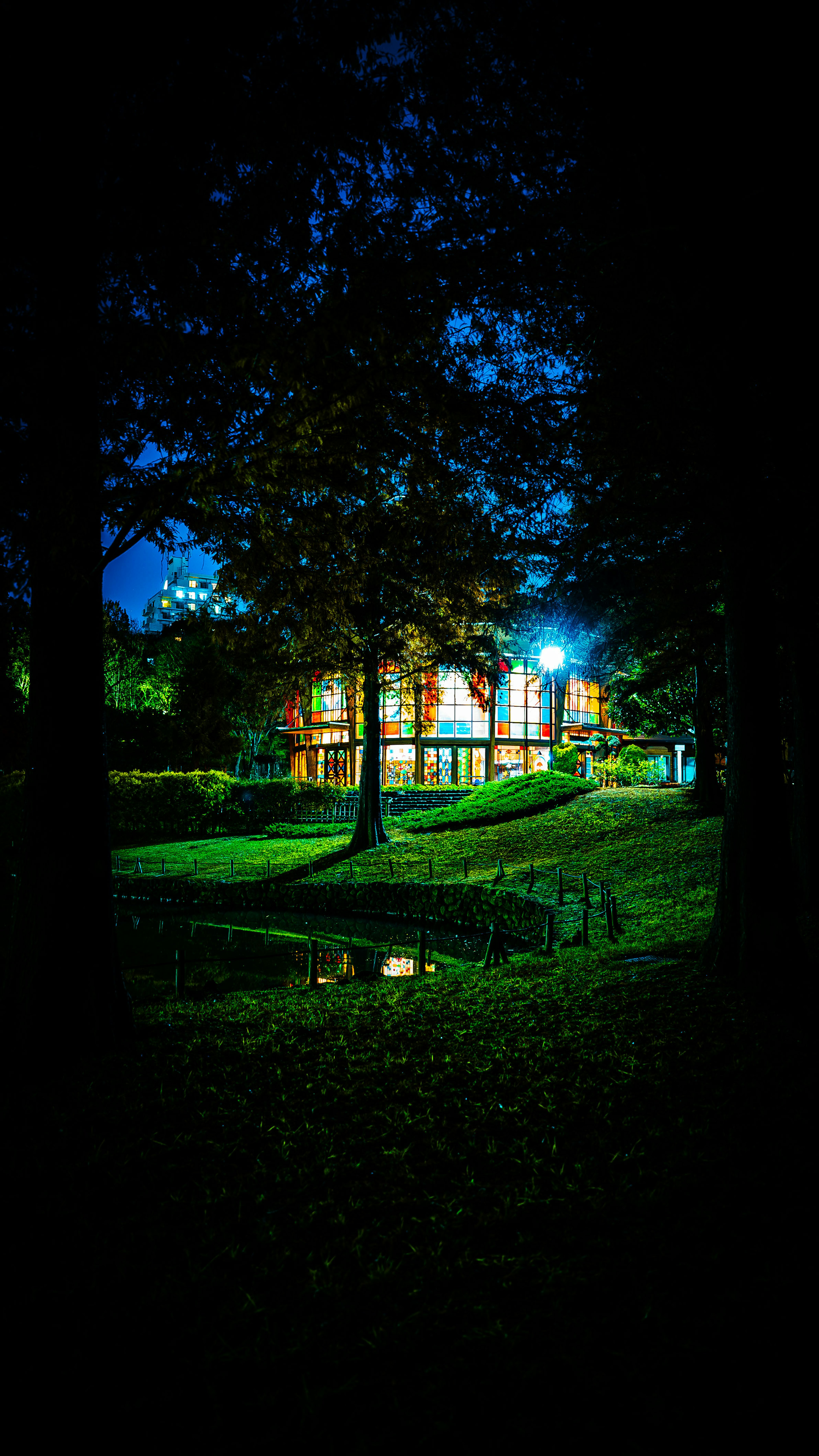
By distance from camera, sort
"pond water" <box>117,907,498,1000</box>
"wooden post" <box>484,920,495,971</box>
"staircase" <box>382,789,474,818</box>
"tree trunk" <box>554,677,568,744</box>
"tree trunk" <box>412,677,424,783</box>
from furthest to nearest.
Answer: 1. "tree trunk" <box>554,677,568,744</box>
2. "staircase" <box>382,789,474,818</box>
3. "tree trunk" <box>412,677,424,783</box>
4. "pond water" <box>117,907,498,1000</box>
5. "wooden post" <box>484,920,495,971</box>

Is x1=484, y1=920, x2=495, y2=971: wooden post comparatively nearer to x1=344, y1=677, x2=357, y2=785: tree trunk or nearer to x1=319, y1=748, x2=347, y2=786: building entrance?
x1=344, y1=677, x2=357, y2=785: tree trunk

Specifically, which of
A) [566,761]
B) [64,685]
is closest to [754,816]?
[64,685]

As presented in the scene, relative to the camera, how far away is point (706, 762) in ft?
76.4

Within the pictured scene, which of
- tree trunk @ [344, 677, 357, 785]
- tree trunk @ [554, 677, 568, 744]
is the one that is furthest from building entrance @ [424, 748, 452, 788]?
tree trunk @ [554, 677, 568, 744]

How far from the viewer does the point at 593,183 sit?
256 inches

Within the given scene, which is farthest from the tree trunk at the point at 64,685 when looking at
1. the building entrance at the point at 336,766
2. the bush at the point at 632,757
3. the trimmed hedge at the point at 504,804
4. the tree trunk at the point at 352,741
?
the building entrance at the point at 336,766

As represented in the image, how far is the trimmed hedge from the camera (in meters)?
27.5

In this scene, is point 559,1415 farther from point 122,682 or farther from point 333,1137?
point 122,682

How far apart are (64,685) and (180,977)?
4446 millimetres

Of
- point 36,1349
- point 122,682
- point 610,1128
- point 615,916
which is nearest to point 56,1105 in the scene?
point 36,1349

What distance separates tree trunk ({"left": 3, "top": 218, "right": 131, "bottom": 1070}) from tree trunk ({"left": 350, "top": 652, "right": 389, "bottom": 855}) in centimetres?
1798

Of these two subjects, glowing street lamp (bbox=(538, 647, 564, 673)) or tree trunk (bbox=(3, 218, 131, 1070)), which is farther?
glowing street lamp (bbox=(538, 647, 564, 673))

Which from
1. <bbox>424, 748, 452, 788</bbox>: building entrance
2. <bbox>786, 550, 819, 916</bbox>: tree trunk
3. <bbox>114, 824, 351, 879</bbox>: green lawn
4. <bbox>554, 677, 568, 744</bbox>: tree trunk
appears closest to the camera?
<bbox>786, 550, 819, 916</bbox>: tree trunk

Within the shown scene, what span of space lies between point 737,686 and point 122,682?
4087 centimetres
